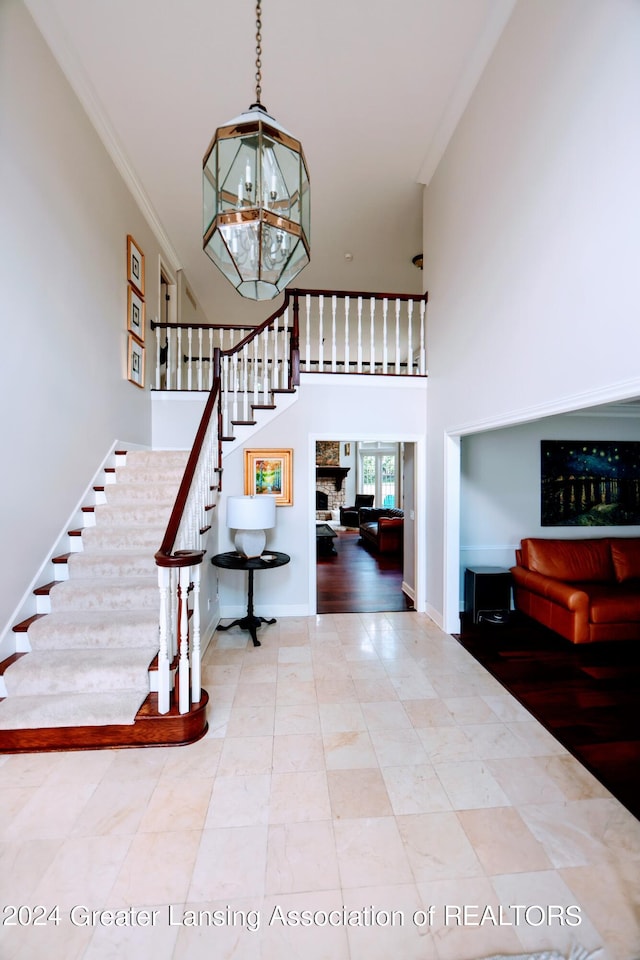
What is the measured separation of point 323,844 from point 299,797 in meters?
0.29

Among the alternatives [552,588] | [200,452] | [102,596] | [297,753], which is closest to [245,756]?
[297,753]

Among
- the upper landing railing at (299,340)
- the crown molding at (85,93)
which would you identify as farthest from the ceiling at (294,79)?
the upper landing railing at (299,340)

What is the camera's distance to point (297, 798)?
6.77 feet

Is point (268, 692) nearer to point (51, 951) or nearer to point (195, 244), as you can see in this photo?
point (51, 951)

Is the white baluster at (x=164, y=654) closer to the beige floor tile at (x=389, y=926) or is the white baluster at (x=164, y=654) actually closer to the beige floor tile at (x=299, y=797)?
the beige floor tile at (x=299, y=797)

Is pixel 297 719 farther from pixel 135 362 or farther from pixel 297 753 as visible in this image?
pixel 135 362

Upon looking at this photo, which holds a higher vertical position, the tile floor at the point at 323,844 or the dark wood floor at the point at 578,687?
the dark wood floor at the point at 578,687

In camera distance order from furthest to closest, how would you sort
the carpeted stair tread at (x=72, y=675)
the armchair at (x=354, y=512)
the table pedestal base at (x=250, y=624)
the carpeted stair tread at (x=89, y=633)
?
1. the armchair at (x=354, y=512)
2. the table pedestal base at (x=250, y=624)
3. the carpeted stair tread at (x=89, y=633)
4. the carpeted stair tread at (x=72, y=675)

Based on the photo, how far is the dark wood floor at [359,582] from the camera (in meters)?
5.11

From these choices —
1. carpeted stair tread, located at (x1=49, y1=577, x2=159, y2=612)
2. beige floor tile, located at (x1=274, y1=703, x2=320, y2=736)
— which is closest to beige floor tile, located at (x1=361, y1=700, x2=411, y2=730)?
beige floor tile, located at (x1=274, y1=703, x2=320, y2=736)

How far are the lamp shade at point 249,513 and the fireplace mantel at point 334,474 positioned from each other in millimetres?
10058

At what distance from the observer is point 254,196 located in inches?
74.1

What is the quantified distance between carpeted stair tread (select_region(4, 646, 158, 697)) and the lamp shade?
1.43 m

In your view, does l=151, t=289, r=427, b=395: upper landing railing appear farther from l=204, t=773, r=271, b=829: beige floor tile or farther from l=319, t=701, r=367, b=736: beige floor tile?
l=204, t=773, r=271, b=829: beige floor tile
